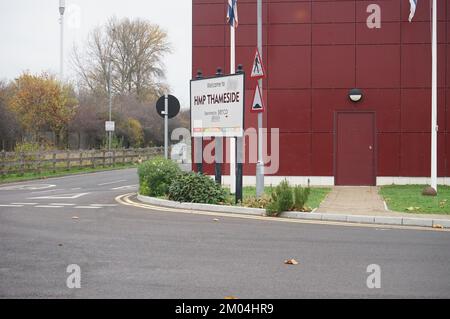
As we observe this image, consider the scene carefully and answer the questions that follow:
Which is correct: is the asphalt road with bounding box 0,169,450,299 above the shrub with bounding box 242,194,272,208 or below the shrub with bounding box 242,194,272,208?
below

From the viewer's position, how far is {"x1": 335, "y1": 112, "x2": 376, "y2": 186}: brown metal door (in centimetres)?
2238

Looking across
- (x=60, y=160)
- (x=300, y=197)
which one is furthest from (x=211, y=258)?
(x=60, y=160)

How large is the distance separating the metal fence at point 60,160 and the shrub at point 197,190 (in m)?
18.3

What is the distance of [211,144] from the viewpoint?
23.2 metres

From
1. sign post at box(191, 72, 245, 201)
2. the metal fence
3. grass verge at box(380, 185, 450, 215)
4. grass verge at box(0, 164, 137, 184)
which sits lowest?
grass verge at box(0, 164, 137, 184)

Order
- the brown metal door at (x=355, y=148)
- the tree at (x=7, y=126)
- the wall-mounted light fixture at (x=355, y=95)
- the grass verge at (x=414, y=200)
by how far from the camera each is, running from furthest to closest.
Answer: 1. the tree at (x=7, y=126)
2. the brown metal door at (x=355, y=148)
3. the wall-mounted light fixture at (x=355, y=95)
4. the grass verge at (x=414, y=200)

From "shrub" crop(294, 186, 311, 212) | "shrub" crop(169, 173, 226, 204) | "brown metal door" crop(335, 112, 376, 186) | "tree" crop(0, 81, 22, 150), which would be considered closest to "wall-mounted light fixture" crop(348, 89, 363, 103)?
"brown metal door" crop(335, 112, 376, 186)

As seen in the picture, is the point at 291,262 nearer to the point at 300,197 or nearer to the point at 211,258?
the point at 211,258

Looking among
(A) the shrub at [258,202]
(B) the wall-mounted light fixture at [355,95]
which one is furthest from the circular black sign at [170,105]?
(B) the wall-mounted light fixture at [355,95]

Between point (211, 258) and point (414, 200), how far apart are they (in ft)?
30.1

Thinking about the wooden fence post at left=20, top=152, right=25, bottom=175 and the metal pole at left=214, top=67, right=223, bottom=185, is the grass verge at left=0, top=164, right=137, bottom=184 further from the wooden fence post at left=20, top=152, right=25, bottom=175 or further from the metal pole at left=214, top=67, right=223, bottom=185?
the metal pole at left=214, top=67, right=223, bottom=185

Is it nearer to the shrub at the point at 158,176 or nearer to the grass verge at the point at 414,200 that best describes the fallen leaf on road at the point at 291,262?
the grass verge at the point at 414,200

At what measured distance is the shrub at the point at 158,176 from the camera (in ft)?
60.5

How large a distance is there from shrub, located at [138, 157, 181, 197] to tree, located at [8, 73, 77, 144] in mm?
24906
